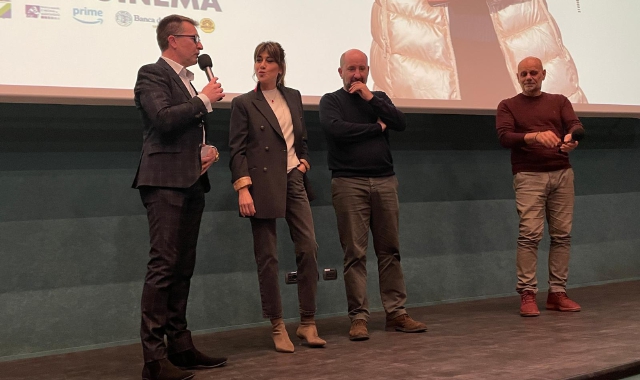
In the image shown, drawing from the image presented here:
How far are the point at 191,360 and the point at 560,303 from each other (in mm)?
2082

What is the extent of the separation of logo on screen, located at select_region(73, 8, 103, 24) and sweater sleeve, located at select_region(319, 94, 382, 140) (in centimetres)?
112

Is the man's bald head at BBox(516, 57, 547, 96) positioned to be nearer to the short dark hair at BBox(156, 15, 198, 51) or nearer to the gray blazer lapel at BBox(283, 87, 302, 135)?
the gray blazer lapel at BBox(283, 87, 302, 135)

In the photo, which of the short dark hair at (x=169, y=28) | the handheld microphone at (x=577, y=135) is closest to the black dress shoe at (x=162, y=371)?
the short dark hair at (x=169, y=28)

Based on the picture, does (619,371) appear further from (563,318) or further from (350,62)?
(350,62)

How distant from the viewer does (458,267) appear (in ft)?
14.4

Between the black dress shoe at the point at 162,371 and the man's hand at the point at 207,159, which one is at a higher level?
the man's hand at the point at 207,159

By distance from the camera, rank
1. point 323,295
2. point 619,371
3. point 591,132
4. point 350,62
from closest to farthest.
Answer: point 619,371 < point 350,62 < point 323,295 < point 591,132

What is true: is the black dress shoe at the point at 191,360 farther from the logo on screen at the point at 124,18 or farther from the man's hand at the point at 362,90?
the logo on screen at the point at 124,18

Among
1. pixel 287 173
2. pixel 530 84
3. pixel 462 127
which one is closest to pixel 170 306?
pixel 287 173

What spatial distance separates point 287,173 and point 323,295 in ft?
3.87

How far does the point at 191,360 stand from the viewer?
2.62 metres

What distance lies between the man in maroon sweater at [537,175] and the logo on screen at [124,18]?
6.49ft

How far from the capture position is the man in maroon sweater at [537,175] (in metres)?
3.61

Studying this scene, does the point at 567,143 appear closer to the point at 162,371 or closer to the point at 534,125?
the point at 534,125
